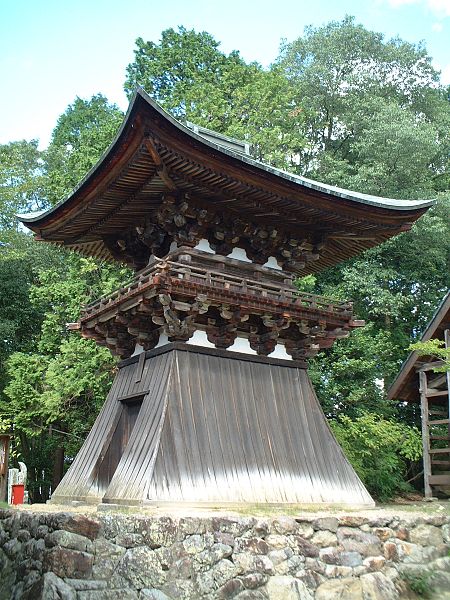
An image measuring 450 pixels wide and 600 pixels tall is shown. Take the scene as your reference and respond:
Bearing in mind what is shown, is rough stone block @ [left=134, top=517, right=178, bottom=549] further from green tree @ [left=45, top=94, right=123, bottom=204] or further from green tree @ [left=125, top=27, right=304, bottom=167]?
green tree @ [left=125, top=27, right=304, bottom=167]

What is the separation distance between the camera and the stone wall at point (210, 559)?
7.66m

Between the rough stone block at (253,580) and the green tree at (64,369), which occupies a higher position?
the green tree at (64,369)

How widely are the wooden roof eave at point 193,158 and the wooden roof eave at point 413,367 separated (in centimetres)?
502

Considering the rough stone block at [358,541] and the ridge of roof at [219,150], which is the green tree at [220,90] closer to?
the ridge of roof at [219,150]

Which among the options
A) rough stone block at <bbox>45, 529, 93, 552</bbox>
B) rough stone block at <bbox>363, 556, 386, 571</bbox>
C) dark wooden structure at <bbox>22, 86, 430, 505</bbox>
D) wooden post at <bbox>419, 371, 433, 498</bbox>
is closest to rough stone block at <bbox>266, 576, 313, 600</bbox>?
rough stone block at <bbox>363, 556, 386, 571</bbox>

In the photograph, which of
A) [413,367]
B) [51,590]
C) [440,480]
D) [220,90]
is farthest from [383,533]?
[220,90]

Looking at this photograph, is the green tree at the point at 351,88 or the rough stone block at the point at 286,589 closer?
the rough stone block at the point at 286,589

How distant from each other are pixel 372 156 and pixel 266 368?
15.4m

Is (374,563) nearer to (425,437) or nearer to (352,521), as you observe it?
(352,521)

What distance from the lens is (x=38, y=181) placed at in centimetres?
2430

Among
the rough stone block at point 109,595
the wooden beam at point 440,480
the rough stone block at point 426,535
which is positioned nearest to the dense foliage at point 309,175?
the wooden beam at point 440,480

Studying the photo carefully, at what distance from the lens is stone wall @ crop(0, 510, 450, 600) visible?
7.66 m

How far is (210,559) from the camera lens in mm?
7926

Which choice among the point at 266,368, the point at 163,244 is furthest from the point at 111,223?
the point at 266,368
